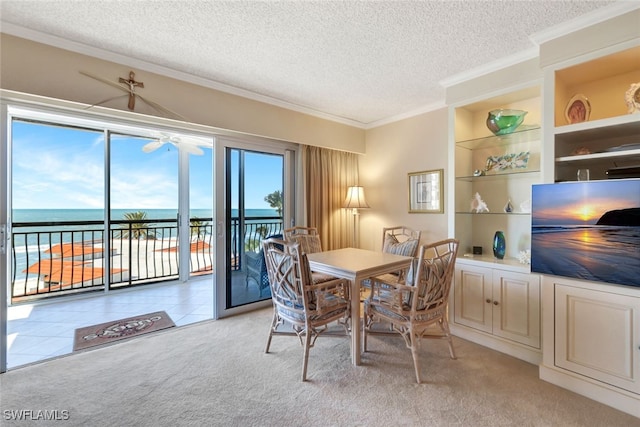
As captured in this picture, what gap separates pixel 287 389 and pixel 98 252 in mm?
4290

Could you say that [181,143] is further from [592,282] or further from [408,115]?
[592,282]

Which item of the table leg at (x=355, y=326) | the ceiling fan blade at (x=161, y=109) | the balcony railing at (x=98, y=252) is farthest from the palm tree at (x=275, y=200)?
the table leg at (x=355, y=326)

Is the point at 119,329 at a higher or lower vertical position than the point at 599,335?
lower

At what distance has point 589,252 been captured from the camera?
5.82ft

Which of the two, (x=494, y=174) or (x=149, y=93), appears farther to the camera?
(x=494, y=174)

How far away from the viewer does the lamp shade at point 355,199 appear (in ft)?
13.2

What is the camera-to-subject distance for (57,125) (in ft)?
12.7

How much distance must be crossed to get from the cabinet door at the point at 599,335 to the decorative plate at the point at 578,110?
128 centimetres

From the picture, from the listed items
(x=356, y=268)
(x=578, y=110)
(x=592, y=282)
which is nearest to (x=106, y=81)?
(x=356, y=268)

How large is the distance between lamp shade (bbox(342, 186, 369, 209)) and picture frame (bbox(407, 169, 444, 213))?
716 millimetres

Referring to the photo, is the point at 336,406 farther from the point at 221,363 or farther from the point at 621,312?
the point at 621,312

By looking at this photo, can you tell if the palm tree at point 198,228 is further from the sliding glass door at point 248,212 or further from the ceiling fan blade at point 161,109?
the ceiling fan blade at point 161,109

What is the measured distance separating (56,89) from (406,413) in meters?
3.52

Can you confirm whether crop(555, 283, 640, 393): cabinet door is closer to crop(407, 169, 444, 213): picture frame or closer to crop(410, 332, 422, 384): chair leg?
crop(410, 332, 422, 384): chair leg
